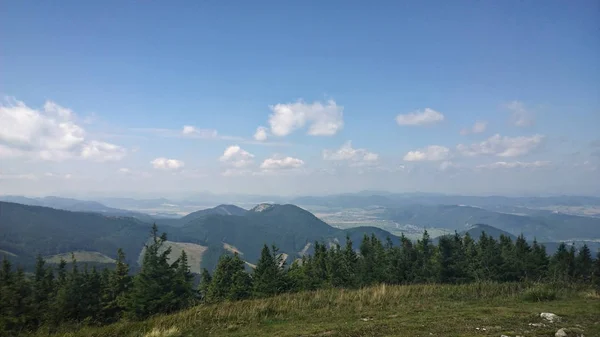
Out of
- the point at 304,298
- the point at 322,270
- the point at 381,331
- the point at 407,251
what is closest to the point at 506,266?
the point at 407,251

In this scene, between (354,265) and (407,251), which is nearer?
(407,251)

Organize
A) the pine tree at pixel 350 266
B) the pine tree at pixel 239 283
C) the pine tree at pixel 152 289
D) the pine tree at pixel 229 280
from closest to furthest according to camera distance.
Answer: the pine tree at pixel 152 289 → the pine tree at pixel 239 283 → the pine tree at pixel 229 280 → the pine tree at pixel 350 266

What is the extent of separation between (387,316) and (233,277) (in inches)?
1728

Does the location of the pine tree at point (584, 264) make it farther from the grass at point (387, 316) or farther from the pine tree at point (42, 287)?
the pine tree at point (42, 287)

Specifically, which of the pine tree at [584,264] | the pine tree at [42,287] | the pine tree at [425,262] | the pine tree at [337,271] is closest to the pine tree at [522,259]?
the pine tree at [584,264]

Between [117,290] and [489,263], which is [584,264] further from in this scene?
[117,290]

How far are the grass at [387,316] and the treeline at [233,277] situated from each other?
5.39 m

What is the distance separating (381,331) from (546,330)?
448 cm

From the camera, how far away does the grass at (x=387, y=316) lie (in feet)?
31.6

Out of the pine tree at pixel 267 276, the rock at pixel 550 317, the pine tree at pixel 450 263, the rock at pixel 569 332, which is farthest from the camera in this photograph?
the pine tree at pixel 450 263

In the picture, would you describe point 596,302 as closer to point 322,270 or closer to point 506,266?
point 506,266

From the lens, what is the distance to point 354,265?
53062 millimetres

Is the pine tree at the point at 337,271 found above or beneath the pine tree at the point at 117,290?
beneath

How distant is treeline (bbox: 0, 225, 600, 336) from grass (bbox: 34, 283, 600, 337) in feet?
17.7
